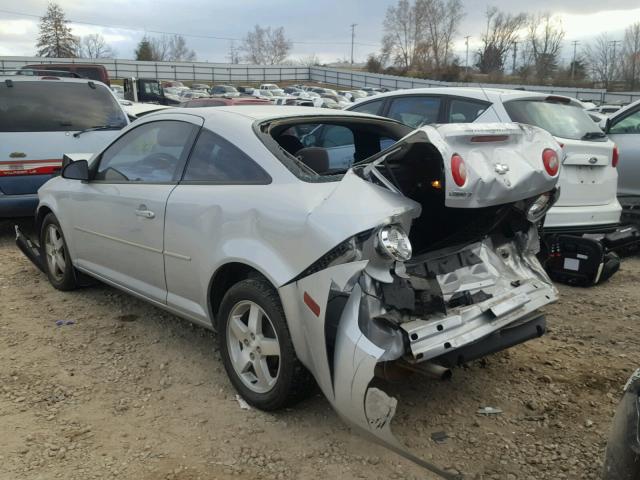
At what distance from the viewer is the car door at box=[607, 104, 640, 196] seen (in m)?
6.97

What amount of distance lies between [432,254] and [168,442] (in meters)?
1.70

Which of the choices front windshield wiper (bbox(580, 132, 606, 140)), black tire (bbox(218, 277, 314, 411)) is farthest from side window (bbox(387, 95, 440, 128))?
black tire (bbox(218, 277, 314, 411))

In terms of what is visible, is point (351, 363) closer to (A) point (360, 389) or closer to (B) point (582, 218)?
Result: (A) point (360, 389)

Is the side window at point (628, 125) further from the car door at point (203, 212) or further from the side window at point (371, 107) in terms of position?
the car door at point (203, 212)

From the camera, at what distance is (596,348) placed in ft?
13.4

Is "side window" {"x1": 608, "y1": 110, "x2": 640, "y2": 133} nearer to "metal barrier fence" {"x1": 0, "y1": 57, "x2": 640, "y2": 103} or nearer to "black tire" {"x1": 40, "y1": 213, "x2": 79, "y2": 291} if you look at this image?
"black tire" {"x1": 40, "y1": 213, "x2": 79, "y2": 291}

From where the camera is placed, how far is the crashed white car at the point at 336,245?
8.64 ft

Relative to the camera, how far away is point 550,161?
10.3ft

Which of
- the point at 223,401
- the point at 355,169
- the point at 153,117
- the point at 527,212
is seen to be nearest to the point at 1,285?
the point at 153,117

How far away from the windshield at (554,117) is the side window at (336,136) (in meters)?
1.83

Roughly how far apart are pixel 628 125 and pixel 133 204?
6.12 meters

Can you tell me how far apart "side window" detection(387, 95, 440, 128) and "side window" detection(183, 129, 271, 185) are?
3.28 m

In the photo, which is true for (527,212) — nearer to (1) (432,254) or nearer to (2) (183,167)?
(1) (432,254)

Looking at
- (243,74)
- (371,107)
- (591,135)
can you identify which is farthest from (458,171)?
(243,74)
